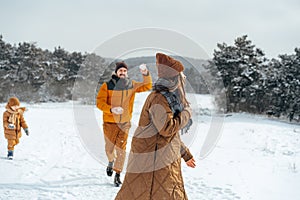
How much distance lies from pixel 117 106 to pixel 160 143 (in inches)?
101

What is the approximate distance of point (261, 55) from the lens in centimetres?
2938

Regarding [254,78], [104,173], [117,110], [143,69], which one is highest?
[254,78]

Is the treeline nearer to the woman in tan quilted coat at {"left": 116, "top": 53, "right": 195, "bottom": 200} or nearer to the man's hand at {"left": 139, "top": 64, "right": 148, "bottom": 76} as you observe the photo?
the man's hand at {"left": 139, "top": 64, "right": 148, "bottom": 76}

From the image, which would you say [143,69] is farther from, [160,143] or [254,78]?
[254,78]

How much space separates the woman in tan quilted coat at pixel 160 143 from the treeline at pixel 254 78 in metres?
24.8

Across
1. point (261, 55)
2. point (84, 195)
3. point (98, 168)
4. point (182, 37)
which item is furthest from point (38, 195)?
point (261, 55)

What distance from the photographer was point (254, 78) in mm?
28422

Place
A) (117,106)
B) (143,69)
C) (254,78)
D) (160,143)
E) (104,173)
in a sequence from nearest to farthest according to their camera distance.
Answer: (160,143)
(143,69)
(117,106)
(104,173)
(254,78)

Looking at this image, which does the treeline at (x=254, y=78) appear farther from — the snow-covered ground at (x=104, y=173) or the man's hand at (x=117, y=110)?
the man's hand at (x=117, y=110)

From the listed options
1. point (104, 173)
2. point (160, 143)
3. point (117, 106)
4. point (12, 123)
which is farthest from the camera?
point (12, 123)

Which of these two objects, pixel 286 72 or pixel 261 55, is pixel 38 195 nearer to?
pixel 286 72

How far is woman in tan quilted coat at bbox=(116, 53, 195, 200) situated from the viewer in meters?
2.66

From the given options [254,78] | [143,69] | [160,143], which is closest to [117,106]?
[143,69]

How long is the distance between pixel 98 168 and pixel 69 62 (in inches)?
1518
